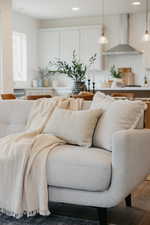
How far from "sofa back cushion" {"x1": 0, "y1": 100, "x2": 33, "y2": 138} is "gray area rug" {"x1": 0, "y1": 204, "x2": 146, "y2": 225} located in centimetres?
83

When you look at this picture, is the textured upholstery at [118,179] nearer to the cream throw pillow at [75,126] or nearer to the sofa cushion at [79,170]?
the sofa cushion at [79,170]

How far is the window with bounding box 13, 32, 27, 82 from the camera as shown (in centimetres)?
922

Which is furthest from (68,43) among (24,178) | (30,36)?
(24,178)

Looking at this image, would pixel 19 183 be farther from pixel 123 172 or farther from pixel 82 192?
pixel 123 172

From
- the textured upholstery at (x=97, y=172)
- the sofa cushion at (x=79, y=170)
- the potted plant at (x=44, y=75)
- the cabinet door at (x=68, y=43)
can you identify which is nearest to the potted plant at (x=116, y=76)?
the cabinet door at (x=68, y=43)

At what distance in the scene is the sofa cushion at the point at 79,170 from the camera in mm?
2506

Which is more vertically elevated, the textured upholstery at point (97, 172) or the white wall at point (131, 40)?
the white wall at point (131, 40)

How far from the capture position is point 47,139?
2889 mm

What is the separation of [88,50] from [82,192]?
22.9ft

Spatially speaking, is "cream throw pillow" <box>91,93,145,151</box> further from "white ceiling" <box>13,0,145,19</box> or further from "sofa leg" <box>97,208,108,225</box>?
"white ceiling" <box>13,0,145,19</box>

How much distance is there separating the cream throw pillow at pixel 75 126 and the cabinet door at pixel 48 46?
6790 mm

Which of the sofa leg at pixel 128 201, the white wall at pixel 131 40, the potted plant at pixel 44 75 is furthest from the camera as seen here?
the potted plant at pixel 44 75

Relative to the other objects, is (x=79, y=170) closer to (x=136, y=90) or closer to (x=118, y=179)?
(x=118, y=179)

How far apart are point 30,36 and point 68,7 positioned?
1608 mm
